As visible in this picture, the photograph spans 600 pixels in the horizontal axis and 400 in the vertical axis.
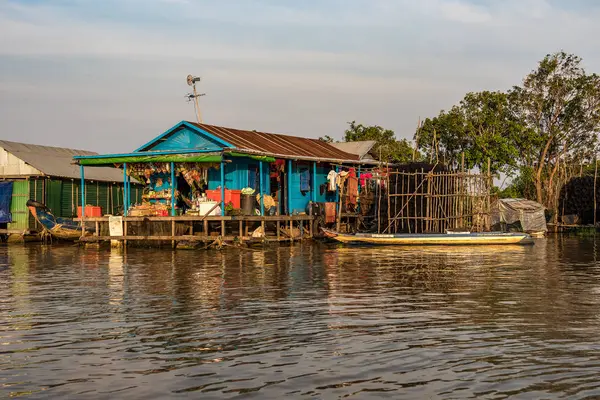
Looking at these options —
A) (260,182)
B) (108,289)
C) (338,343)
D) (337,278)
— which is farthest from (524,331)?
(260,182)

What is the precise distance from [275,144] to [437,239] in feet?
26.9

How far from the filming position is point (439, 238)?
2383cm

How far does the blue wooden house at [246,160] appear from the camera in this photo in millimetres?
25141

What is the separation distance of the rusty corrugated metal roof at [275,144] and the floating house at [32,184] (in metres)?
7.61

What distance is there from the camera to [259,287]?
45.7 ft

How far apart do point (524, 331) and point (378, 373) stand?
2686 millimetres

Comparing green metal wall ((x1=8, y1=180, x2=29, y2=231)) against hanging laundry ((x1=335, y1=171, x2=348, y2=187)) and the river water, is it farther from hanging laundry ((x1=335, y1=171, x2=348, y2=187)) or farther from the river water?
the river water

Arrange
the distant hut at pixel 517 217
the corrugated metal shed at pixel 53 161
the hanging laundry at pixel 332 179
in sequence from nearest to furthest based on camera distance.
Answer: the hanging laundry at pixel 332 179 → the distant hut at pixel 517 217 → the corrugated metal shed at pixel 53 161

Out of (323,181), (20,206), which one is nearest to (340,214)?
(323,181)

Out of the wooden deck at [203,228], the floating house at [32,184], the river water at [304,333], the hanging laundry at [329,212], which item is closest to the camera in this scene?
the river water at [304,333]

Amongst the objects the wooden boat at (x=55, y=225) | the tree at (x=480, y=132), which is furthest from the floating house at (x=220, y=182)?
the tree at (x=480, y=132)

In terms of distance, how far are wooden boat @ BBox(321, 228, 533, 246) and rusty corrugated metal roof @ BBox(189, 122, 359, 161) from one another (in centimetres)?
416

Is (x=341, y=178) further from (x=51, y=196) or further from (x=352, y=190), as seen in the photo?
(x=51, y=196)

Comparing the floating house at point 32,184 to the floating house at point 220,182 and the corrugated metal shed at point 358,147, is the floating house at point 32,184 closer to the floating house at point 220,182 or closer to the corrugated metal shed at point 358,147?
the floating house at point 220,182
